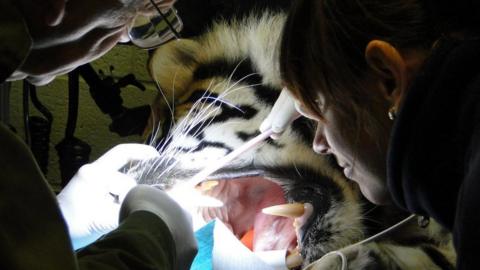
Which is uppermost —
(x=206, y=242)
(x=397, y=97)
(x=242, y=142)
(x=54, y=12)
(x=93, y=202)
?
(x=54, y=12)

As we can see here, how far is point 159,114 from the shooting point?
1606 mm

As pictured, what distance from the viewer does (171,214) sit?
1.06 meters

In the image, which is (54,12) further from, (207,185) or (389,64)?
(207,185)

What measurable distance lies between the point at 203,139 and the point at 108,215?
0.35 m

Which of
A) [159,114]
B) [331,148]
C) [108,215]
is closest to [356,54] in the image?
[331,148]

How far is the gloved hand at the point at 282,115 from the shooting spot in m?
1.31

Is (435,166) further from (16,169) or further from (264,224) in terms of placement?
(264,224)

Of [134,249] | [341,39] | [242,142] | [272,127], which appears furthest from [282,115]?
[134,249]

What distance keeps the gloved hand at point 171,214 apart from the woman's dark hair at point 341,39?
31 centimetres

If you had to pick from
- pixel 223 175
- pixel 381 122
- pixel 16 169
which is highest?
pixel 16 169

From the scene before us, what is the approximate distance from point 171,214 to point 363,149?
0.36m

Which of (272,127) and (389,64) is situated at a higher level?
(389,64)

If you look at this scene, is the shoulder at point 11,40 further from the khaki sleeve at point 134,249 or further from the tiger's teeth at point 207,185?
the tiger's teeth at point 207,185

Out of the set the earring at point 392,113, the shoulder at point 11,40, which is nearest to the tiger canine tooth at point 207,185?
the earring at point 392,113
